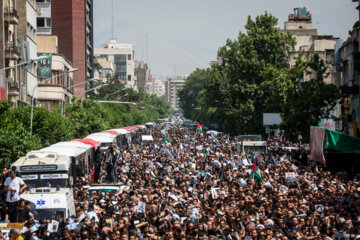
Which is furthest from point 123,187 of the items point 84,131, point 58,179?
point 84,131

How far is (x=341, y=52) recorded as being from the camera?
180 ft

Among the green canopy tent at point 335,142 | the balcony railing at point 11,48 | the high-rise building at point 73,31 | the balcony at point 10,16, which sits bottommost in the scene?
the green canopy tent at point 335,142

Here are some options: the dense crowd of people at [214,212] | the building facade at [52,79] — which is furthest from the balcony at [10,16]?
the dense crowd of people at [214,212]

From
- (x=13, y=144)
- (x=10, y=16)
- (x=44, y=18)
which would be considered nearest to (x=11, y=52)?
(x=10, y=16)

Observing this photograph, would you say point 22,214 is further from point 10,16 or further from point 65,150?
point 10,16

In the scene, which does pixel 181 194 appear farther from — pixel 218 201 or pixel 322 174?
pixel 322 174

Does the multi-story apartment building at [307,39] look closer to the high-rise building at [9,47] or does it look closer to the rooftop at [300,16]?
the rooftop at [300,16]

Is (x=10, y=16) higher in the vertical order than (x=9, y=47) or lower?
higher

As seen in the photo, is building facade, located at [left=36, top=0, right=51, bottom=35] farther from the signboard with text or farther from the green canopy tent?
the green canopy tent

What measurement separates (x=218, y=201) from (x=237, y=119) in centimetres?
5916

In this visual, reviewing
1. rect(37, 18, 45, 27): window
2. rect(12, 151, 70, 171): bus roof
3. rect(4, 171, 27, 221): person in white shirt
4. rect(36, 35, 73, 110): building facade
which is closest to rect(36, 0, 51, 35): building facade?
rect(37, 18, 45, 27): window

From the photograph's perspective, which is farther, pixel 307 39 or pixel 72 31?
pixel 72 31

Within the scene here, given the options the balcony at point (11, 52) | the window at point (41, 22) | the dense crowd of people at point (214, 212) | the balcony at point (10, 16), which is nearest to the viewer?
the dense crowd of people at point (214, 212)

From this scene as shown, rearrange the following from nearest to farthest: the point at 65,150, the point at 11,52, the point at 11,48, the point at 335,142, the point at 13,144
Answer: the point at 335,142
the point at 65,150
the point at 13,144
the point at 11,52
the point at 11,48
